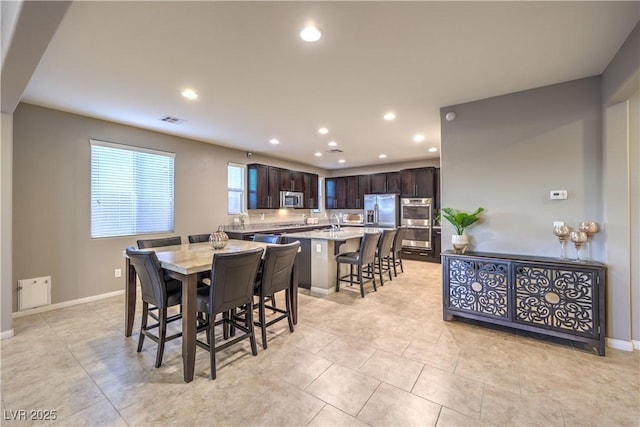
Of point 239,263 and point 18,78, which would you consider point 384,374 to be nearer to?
point 239,263

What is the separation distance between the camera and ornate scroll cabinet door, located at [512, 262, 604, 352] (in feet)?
8.20

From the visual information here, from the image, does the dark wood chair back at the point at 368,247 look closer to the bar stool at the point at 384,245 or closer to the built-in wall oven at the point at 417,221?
the bar stool at the point at 384,245

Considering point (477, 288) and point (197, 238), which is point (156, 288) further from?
point (477, 288)

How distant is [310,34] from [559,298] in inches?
127

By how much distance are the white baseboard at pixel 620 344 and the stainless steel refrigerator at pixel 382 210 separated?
4.76 m

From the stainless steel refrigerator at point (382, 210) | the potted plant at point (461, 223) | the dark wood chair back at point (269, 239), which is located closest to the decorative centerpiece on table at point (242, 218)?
the dark wood chair back at point (269, 239)

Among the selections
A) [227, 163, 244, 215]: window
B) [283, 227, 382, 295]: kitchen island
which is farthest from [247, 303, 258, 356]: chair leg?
[227, 163, 244, 215]: window

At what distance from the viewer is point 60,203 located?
3.66 meters

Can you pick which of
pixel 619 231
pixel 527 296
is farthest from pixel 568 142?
pixel 527 296

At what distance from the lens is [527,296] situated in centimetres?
275

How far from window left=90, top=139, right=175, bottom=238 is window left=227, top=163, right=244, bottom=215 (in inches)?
47.3

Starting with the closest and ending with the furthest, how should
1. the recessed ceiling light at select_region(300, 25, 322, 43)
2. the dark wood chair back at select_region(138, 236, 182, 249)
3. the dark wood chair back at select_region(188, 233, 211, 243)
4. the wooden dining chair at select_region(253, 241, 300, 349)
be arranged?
1. the recessed ceiling light at select_region(300, 25, 322, 43)
2. the wooden dining chair at select_region(253, 241, 300, 349)
3. the dark wood chair back at select_region(138, 236, 182, 249)
4. the dark wood chair back at select_region(188, 233, 211, 243)

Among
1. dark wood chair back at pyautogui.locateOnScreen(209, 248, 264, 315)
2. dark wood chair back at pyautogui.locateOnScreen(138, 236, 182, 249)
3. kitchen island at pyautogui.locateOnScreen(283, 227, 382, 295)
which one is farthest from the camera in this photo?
kitchen island at pyautogui.locateOnScreen(283, 227, 382, 295)

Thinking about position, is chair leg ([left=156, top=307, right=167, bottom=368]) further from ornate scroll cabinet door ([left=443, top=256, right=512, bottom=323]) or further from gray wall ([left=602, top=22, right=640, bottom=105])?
gray wall ([left=602, top=22, right=640, bottom=105])
